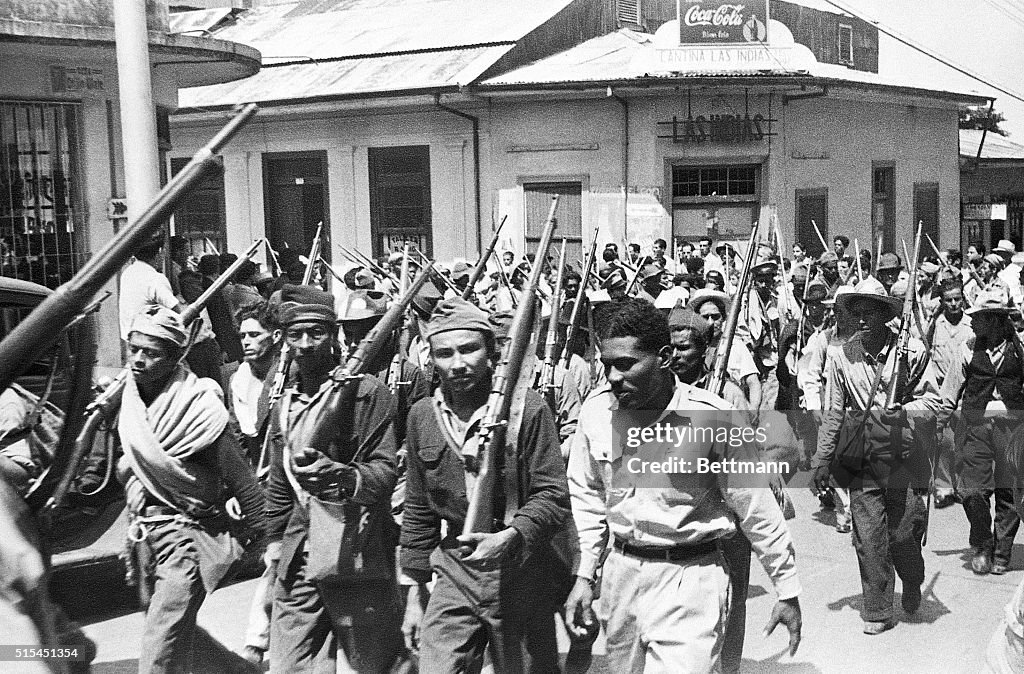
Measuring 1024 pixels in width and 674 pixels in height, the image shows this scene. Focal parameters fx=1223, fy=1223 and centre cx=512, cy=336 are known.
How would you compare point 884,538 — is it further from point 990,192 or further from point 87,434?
point 990,192

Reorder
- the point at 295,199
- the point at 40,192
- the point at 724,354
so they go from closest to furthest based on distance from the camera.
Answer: the point at 724,354
the point at 40,192
the point at 295,199

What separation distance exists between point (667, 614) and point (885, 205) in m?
19.8

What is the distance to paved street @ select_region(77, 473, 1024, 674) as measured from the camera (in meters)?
6.09

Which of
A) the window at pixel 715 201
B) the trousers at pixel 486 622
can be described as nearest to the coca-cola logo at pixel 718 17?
the window at pixel 715 201

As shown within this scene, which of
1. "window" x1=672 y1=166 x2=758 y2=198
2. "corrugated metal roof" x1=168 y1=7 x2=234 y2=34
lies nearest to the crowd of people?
"window" x1=672 y1=166 x2=758 y2=198

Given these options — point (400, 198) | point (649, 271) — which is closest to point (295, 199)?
point (400, 198)

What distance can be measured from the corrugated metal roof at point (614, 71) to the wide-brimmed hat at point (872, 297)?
482 inches

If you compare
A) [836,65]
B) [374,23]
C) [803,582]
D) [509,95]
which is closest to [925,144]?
[836,65]

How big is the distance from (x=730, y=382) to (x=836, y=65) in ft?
55.7

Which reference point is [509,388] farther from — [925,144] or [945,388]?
[925,144]

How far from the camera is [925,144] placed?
23.0 metres

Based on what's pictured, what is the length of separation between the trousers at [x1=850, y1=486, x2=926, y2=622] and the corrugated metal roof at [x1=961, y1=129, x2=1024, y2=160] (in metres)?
20.6

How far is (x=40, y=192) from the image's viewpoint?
37.2ft

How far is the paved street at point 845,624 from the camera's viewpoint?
609 cm
